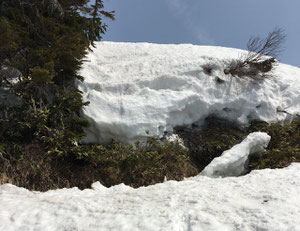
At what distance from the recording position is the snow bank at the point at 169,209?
1658 mm

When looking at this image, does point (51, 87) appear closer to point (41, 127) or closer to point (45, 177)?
point (41, 127)

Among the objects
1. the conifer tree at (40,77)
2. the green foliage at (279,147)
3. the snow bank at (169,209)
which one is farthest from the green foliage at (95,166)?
the green foliage at (279,147)

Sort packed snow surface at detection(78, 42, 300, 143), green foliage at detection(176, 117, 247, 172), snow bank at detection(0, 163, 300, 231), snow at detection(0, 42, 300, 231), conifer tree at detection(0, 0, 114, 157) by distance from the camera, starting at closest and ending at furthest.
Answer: snow bank at detection(0, 163, 300, 231) → snow at detection(0, 42, 300, 231) → conifer tree at detection(0, 0, 114, 157) → packed snow surface at detection(78, 42, 300, 143) → green foliage at detection(176, 117, 247, 172)

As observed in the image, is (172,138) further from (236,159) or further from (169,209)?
(169,209)

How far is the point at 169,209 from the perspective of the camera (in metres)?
1.93

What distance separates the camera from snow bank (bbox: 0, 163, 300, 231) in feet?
5.44

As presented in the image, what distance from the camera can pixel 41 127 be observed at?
3566 millimetres

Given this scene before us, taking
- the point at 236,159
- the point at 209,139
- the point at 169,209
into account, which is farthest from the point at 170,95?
the point at 169,209

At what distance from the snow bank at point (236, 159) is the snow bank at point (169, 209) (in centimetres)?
127

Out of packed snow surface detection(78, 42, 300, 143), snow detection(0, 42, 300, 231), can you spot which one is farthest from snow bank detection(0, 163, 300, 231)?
packed snow surface detection(78, 42, 300, 143)

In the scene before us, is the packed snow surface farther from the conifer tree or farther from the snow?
the conifer tree

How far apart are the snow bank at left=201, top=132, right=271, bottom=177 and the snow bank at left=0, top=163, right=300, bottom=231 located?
127 cm

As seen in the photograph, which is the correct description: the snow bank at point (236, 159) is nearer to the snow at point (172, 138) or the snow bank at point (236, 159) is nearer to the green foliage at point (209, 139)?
the snow at point (172, 138)

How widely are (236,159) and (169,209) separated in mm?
2800
